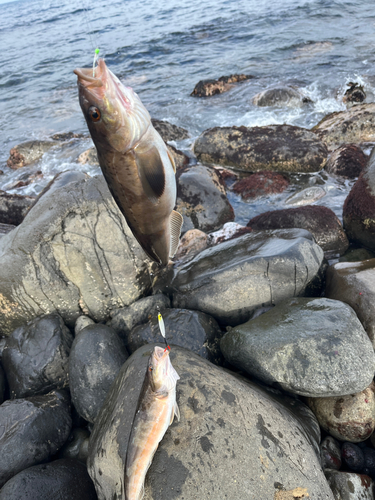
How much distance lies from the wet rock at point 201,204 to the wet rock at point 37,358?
11.1ft

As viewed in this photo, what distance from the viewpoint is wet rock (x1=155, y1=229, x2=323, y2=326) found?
184 inches

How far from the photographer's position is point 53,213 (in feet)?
16.0

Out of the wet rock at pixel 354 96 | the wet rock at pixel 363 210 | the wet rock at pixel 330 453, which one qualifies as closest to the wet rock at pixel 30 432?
the wet rock at pixel 330 453

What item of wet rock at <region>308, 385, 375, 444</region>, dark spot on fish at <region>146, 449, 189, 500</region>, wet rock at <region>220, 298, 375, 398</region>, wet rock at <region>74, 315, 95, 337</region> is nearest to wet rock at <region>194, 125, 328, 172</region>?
wet rock at <region>220, 298, 375, 398</region>

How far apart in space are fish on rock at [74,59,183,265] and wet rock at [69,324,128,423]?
6.89 ft

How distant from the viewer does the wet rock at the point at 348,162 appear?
327 inches

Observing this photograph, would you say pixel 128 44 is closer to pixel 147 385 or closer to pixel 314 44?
pixel 314 44

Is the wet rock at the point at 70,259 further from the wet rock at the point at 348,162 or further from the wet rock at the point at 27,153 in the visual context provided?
the wet rock at the point at 27,153

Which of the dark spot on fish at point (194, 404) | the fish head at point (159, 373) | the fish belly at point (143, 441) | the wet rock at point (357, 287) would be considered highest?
the fish head at point (159, 373)

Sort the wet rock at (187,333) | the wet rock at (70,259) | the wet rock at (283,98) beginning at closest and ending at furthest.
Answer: the wet rock at (187,333) < the wet rock at (70,259) < the wet rock at (283,98)

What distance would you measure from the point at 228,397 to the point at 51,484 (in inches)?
69.2

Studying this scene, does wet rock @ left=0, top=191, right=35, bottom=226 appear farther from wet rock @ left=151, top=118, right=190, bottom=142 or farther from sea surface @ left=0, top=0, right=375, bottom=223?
wet rock @ left=151, top=118, right=190, bottom=142

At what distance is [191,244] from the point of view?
20.9ft

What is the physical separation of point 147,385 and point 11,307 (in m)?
3.21
